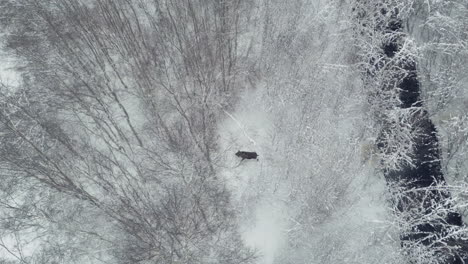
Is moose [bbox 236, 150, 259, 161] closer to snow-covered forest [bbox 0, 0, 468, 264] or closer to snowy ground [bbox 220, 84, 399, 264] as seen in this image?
snow-covered forest [bbox 0, 0, 468, 264]

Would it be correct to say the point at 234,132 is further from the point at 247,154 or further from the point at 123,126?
the point at 123,126

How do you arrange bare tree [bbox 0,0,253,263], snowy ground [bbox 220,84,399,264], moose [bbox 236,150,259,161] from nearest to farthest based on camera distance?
bare tree [bbox 0,0,253,263], snowy ground [bbox 220,84,399,264], moose [bbox 236,150,259,161]

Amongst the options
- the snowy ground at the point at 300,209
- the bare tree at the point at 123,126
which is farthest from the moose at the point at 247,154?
the bare tree at the point at 123,126

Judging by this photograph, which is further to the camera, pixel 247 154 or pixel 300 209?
pixel 247 154

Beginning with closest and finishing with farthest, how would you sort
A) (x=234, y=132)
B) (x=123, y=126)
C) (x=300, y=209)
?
(x=300, y=209) → (x=234, y=132) → (x=123, y=126)

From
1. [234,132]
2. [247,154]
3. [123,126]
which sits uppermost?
[123,126]

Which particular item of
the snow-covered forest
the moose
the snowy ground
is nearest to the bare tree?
the snow-covered forest

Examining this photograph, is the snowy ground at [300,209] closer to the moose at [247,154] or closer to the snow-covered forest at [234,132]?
the snow-covered forest at [234,132]

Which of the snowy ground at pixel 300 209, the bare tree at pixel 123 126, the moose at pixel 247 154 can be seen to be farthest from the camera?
the moose at pixel 247 154

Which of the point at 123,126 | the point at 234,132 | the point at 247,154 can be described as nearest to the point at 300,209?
the point at 247,154
